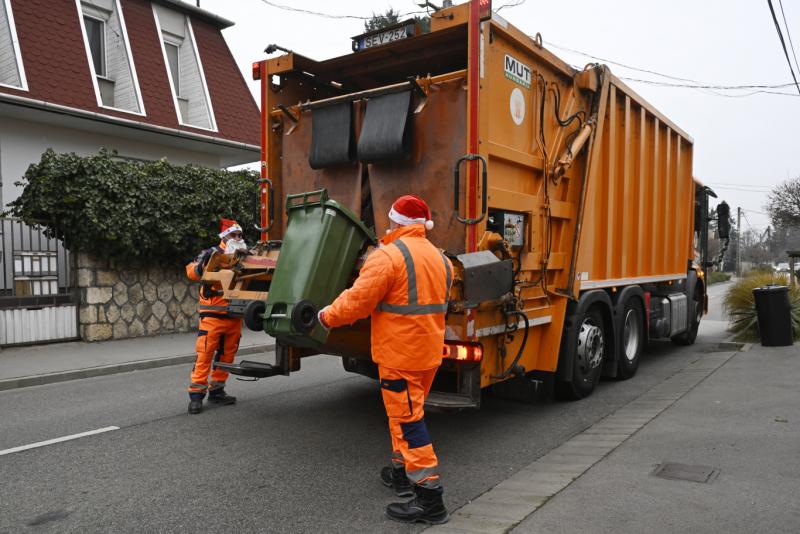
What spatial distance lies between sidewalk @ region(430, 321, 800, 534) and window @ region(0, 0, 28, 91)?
11.9 meters

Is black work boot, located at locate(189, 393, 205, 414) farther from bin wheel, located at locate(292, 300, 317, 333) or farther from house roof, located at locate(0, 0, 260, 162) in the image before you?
house roof, located at locate(0, 0, 260, 162)

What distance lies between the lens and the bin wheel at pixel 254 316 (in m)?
4.27

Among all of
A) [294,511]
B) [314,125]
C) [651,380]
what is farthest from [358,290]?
[651,380]

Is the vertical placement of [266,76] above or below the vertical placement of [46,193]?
above

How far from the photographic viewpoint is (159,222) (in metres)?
10.2

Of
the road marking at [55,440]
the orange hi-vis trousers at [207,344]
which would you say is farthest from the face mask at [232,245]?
the road marking at [55,440]

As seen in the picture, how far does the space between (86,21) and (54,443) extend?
40.3ft

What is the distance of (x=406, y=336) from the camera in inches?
136

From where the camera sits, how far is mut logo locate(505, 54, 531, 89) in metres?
5.00

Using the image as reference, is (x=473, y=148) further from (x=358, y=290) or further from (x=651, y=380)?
(x=651, y=380)

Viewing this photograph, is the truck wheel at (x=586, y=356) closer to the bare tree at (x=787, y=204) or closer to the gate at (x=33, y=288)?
the gate at (x=33, y=288)

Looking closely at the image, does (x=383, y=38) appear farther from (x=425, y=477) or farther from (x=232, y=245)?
(x=425, y=477)

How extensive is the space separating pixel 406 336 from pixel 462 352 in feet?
3.54

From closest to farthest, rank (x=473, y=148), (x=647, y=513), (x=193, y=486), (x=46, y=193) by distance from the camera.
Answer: (x=647, y=513)
(x=193, y=486)
(x=473, y=148)
(x=46, y=193)
